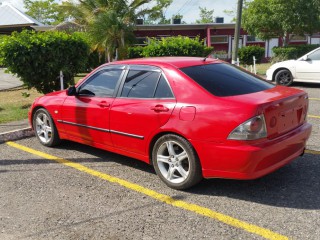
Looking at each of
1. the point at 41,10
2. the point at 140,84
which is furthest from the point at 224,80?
the point at 41,10

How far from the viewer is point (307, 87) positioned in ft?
42.8

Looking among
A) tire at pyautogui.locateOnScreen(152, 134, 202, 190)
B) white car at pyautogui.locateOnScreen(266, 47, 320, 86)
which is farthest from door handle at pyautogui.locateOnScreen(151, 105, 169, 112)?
white car at pyautogui.locateOnScreen(266, 47, 320, 86)

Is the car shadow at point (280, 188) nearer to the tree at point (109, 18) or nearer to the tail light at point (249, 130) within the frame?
the tail light at point (249, 130)

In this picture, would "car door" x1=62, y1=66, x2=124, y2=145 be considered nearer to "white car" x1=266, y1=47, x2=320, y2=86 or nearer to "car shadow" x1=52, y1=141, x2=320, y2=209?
"car shadow" x1=52, y1=141, x2=320, y2=209

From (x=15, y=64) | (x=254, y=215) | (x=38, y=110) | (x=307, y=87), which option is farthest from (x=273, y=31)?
(x=254, y=215)

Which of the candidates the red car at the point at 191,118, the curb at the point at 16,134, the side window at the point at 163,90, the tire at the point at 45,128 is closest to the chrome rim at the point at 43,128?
the tire at the point at 45,128

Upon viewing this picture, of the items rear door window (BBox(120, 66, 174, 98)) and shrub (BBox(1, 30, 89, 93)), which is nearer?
rear door window (BBox(120, 66, 174, 98))

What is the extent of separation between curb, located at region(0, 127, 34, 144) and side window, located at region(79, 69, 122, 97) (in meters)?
2.07

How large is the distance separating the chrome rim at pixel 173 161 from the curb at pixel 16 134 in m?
3.50

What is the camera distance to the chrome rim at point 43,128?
6043 millimetres

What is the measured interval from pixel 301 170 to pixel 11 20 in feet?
119

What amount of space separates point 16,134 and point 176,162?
377 cm

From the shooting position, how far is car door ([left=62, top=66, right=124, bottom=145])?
16.2 ft

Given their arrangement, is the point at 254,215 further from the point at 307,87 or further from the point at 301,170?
the point at 307,87
